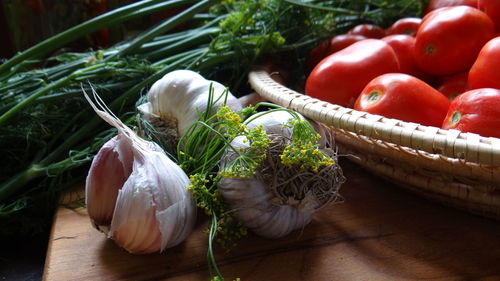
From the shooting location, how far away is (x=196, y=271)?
0.66 metres

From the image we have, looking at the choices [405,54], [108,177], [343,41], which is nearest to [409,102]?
[405,54]

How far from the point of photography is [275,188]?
638 mm

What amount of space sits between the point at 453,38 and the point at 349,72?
0.66 feet

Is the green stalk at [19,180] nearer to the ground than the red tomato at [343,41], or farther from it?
nearer to the ground

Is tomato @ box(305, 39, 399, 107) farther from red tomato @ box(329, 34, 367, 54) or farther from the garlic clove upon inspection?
the garlic clove

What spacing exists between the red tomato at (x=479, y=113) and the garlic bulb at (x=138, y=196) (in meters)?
0.43

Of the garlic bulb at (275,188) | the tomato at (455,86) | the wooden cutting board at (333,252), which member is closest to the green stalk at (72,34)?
the wooden cutting board at (333,252)

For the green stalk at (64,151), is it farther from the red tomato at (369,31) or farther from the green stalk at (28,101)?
the red tomato at (369,31)

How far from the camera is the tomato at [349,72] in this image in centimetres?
90

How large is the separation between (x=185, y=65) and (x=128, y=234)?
475mm

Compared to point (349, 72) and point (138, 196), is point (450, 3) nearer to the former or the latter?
point (349, 72)

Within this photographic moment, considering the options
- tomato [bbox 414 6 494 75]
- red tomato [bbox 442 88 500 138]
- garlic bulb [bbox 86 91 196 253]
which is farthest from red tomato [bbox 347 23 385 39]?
garlic bulb [bbox 86 91 196 253]

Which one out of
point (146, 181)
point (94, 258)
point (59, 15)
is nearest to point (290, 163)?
point (146, 181)

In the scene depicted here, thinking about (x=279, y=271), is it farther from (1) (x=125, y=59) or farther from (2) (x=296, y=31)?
(2) (x=296, y=31)
